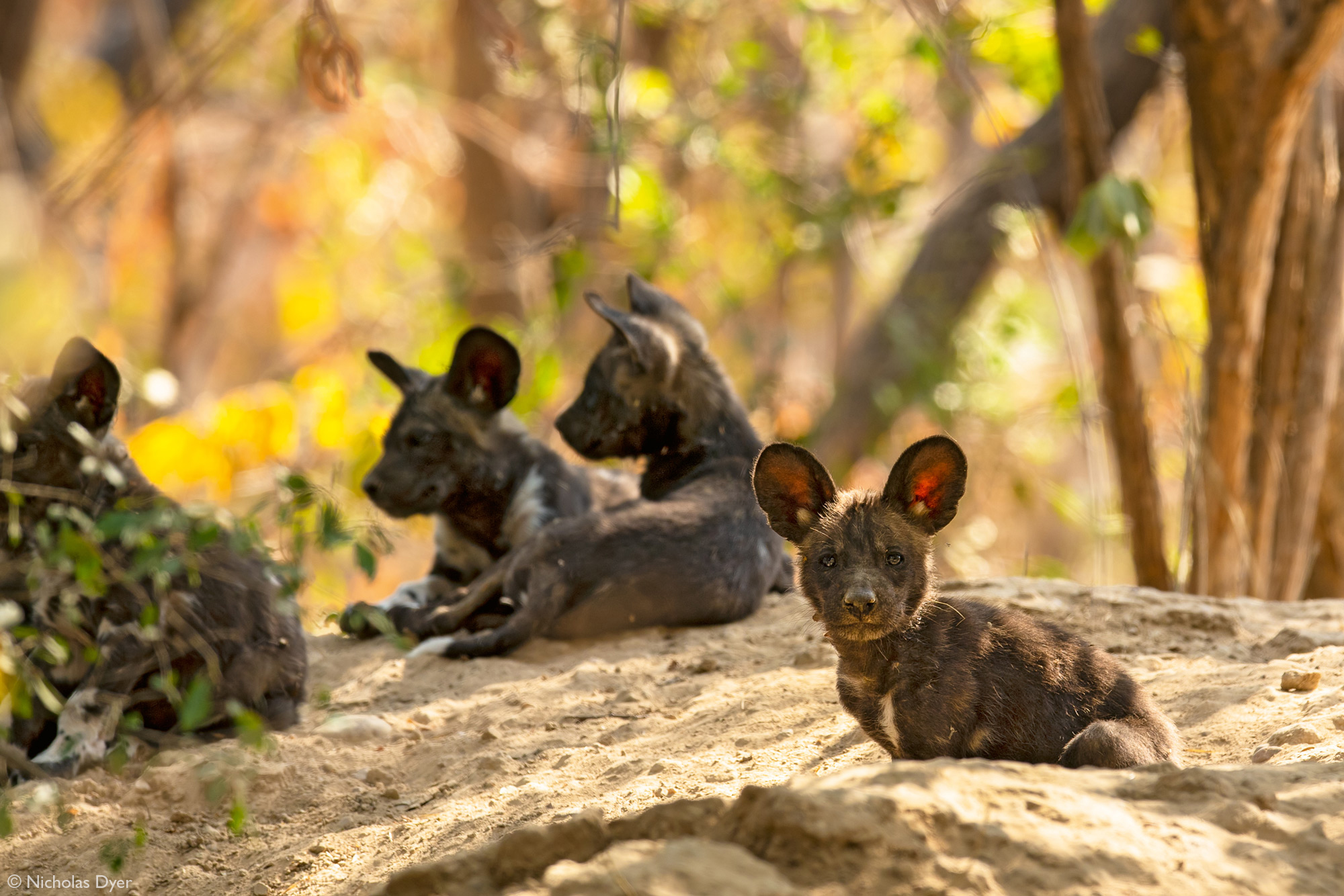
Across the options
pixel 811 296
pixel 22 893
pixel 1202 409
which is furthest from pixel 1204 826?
pixel 811 296

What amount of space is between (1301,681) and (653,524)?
267 cm

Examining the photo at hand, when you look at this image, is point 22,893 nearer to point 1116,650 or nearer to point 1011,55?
point 1116,650

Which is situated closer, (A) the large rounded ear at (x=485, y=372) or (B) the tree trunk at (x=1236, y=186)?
(B) the tree trunk at (x=1236, y=186)

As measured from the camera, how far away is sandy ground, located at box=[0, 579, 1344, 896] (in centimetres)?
266

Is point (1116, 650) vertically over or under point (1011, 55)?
under

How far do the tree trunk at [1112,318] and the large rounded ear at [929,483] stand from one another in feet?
10.9

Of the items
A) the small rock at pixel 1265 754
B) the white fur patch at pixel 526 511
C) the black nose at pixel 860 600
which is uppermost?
the white fur patch at pixel 526 511

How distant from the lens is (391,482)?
630 centimetres

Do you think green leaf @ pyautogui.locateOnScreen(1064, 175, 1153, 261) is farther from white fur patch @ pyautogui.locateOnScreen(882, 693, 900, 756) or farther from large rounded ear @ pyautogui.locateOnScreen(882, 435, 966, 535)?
white fur patch @ pyautogui.locateOnScreen(882, 693, 900, 756)

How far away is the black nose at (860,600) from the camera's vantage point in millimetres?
3555

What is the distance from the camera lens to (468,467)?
6.41 m

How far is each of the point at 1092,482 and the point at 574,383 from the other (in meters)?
7.11

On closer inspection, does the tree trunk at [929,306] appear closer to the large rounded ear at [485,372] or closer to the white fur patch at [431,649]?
the large rounded ear at [485,372]

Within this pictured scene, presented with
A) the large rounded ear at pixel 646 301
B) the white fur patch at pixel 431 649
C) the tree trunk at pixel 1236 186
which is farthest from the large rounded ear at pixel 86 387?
the tree trunk at pixel 1236 186
